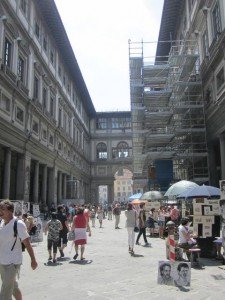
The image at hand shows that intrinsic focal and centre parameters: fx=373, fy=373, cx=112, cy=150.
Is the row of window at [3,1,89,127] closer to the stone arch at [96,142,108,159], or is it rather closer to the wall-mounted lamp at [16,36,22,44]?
the wall-mounted lamp at [16,36,22,44]

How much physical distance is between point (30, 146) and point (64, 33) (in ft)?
44.9

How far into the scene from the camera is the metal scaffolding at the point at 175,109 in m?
25.9

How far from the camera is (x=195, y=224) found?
1066 cm

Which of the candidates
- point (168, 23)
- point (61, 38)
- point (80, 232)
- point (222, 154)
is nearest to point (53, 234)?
point (80, 232)

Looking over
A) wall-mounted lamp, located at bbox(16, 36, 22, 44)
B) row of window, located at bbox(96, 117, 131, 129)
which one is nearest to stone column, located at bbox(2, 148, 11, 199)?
wall-mounted lamp, located at bbox(16, 36, 22, 44)

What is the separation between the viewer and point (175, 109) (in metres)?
27.0

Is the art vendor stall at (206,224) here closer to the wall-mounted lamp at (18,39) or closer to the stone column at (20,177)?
the stone column at (20,177)

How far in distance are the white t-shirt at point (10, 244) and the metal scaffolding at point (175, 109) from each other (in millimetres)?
20368

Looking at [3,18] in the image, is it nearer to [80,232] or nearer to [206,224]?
[80,232]

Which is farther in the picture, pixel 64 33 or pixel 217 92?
pixel 64 33

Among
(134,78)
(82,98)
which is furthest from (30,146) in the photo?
(82,98)

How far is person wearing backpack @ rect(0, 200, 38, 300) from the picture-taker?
16.2 ft

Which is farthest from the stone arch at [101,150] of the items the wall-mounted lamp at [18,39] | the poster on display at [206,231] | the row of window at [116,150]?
the poster on display at [206,231]

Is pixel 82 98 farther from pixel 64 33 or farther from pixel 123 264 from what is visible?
pixel 123 264
